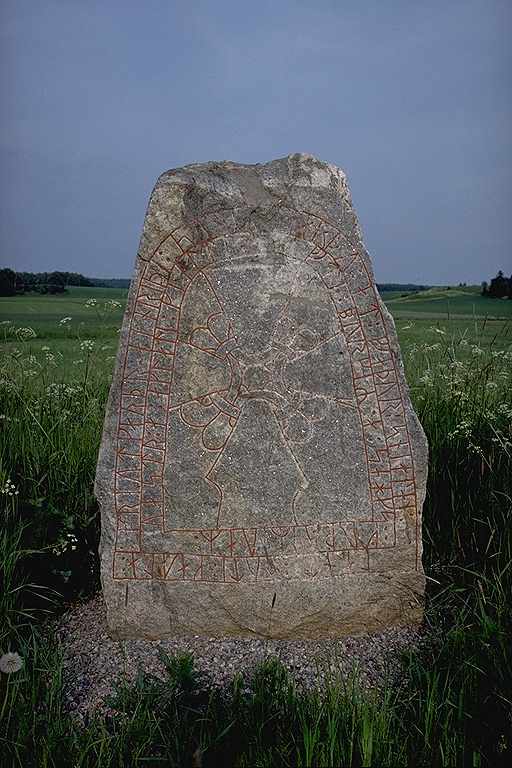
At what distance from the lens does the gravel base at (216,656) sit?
10.1ft

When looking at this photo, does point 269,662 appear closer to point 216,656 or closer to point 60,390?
point 216,656

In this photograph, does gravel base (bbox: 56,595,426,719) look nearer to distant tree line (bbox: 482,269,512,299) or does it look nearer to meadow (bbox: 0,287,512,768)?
meadow (bbox: 0,287,512,768)

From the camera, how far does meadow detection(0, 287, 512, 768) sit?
8.15 ft

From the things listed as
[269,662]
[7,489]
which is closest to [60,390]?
[7,489]

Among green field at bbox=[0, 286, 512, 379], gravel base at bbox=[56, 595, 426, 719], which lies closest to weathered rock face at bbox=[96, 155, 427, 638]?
gravel base at bbox=[56, 595, 426, 719]

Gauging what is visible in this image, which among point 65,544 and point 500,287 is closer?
point 65,544

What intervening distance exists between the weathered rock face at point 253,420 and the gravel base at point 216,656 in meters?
0.09

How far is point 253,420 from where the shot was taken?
339 cm

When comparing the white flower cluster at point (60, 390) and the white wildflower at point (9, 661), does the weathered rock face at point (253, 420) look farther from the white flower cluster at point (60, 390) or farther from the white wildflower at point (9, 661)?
the white flower cluster at point (60, 390)

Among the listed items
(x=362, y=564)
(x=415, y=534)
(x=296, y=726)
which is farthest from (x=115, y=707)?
(x=415, y=534)

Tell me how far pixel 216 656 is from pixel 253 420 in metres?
1.00

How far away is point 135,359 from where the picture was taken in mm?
3338

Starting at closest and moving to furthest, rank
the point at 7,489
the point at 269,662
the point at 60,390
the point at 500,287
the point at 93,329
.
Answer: the point at 269,662 → the point at 7,489 → the point at 60,390 → the point at 93,329 → the point at 500,287

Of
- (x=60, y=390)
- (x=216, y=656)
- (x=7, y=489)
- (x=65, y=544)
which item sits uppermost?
(x=60, y=390)
